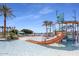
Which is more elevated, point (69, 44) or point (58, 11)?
point (58, 11)

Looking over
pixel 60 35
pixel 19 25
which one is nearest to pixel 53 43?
pixel 60 35

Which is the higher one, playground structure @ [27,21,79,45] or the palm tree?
the palm tree

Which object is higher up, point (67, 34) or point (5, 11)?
point (5, 11)

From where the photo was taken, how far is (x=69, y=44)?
498cm

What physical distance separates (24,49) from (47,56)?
0.88 ft

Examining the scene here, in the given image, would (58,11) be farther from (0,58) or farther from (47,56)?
(0,58)

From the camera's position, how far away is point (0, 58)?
493 cm

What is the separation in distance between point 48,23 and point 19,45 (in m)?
0.41

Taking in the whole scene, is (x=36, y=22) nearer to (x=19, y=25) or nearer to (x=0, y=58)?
(x=19, y=25)

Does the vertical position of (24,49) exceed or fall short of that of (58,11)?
it falls short

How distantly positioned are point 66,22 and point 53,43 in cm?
27

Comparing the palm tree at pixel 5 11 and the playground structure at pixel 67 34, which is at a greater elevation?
the palm tree at pixel 5 11

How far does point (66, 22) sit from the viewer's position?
16.3 feet

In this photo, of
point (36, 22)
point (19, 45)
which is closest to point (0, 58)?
point (19, 45)
